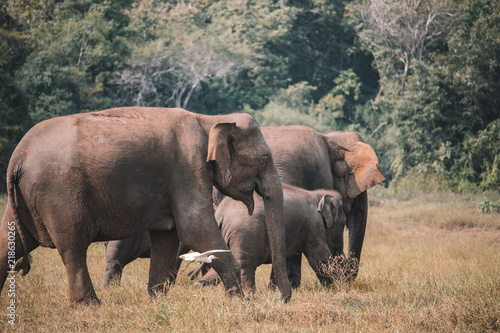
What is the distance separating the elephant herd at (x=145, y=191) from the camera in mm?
6391

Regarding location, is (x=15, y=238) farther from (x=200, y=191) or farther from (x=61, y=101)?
(x=61, y=101)

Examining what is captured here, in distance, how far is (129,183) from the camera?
6621mm

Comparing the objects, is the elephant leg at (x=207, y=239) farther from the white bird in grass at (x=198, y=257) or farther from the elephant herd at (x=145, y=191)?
the white bird in grass at (x=198, y=257)

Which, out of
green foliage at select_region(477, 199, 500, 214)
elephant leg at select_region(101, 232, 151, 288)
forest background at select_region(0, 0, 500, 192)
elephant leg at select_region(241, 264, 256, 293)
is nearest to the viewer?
elephant leg at select_region(241, 264, 256, 293)

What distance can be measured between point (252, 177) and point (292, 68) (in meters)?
27.3

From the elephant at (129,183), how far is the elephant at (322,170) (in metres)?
1.87

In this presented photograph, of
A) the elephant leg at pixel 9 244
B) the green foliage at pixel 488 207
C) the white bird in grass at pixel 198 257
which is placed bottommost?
the green foliage at pixel 488 207

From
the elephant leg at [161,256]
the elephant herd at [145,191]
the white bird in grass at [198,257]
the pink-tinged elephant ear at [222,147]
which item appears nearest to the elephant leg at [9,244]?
the elephant herd at [145,191]

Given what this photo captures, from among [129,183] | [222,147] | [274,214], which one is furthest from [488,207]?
[129,183]

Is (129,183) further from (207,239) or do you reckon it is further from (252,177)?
(252,177)

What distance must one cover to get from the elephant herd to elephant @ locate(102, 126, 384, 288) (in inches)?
59.8

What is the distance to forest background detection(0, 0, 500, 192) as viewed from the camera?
22.4 metres

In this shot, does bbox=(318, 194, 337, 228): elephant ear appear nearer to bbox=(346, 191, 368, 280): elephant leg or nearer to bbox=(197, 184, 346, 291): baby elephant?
bbox=(197, 184, 346, 291): baby elephant

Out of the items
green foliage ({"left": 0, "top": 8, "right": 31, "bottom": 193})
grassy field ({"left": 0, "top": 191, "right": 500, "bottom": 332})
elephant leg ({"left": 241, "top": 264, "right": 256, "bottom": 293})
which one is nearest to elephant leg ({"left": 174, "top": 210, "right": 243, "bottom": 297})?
grassy field ({"left": 0, "top": 191, "right": 500, "bottom": 332})
